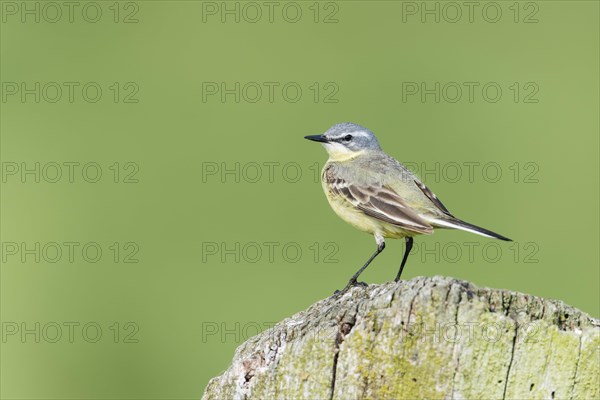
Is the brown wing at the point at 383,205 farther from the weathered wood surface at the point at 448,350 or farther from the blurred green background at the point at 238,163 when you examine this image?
the weathered wood surface at the point at 448,350

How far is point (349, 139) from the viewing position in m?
9.31

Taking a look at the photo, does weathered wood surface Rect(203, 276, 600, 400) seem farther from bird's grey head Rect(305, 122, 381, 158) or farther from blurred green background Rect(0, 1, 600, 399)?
blurred green background Rect(0, 1, 600, 399)

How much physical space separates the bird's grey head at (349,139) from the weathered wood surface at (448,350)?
5.32 metres

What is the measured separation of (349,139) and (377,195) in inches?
47.8

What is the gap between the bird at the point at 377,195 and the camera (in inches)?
311

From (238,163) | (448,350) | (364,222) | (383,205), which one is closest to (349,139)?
(364,222)

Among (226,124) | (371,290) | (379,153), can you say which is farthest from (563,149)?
(371,290)

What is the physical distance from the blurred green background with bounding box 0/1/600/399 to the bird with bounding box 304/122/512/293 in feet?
5.04

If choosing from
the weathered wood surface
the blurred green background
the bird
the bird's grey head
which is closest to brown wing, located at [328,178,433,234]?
the bird

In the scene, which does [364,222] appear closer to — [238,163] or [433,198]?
[433,198]

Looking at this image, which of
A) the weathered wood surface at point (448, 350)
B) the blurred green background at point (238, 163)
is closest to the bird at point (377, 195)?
the blurred green background at point (238, 163)

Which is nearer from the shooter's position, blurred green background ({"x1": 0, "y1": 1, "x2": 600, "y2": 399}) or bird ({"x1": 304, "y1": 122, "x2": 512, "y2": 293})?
bird ({"x1": 304, "y1": 122, "x2": 512, "y2": 293})

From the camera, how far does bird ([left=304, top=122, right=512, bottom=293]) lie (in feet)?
25.9

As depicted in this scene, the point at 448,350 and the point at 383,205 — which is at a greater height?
the point at 383,205
